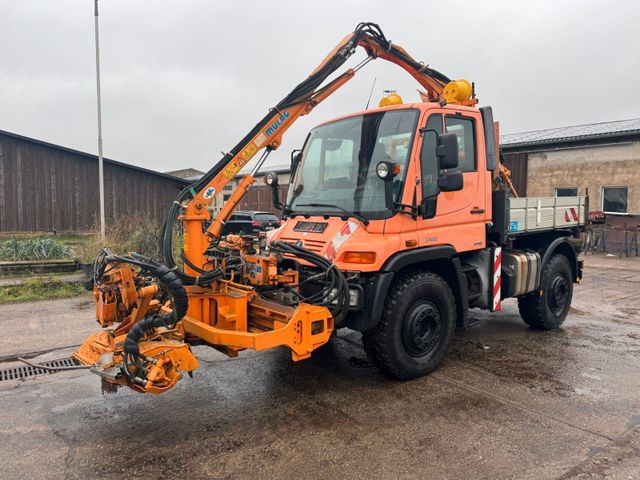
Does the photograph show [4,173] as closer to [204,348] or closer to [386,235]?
[204,348]

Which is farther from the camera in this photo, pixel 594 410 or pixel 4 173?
pixel 4 173

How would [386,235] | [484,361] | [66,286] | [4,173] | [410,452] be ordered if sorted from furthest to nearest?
[4,173]
[66,286]
[484,361]
[386,235]
[410,452]

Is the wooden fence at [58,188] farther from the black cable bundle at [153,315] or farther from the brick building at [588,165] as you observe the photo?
the black cable bundle at [153,315]

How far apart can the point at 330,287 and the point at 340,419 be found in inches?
42.8

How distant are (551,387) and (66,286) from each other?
27.8 ft

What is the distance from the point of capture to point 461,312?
5035 millimetres

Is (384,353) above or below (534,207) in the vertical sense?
below

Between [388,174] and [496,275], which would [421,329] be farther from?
[388,174]

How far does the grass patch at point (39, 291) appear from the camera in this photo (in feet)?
27.1

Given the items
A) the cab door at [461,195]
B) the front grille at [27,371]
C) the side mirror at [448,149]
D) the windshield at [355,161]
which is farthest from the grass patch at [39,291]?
the side mirror at [448,149]

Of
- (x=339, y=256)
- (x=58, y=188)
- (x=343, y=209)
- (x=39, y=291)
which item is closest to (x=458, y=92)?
(x=343, y=209)

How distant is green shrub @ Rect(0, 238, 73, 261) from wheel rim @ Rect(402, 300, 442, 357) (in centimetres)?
930

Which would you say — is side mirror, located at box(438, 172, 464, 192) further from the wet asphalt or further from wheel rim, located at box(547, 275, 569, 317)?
wheel rim, located at box(547, 275, 569, 317)

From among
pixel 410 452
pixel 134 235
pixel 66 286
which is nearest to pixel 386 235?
pixel 410 452
